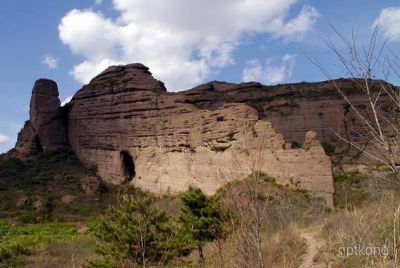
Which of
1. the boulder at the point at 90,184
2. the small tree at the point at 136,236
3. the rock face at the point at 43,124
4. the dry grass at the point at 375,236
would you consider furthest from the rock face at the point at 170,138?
the dry grass at the point at 375,236

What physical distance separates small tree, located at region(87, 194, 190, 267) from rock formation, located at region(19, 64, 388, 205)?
57.2ft

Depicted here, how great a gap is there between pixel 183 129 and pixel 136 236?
3148cm

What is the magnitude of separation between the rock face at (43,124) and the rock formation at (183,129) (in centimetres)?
14

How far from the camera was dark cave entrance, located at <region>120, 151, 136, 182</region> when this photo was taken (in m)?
55.8

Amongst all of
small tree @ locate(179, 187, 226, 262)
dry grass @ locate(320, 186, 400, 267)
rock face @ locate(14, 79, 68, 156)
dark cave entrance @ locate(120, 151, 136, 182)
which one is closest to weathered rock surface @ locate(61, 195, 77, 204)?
dark cave entrance @ locate(120, 151, 136, 182)

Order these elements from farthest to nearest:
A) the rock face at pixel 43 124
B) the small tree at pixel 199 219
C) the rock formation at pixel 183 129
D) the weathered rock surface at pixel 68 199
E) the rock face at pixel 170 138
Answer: the rock face at pixel 43 124, the weathered rock surface at pixel 68 199, the rock formation at pixel 183 129, the rock face at pixel 170 138, the small tree at pixel 199 219

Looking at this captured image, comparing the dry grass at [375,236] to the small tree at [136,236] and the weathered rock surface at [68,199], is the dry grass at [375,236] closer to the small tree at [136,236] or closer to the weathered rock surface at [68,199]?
the small tree at [136,236]

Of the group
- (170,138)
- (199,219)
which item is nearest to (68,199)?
(170,138)

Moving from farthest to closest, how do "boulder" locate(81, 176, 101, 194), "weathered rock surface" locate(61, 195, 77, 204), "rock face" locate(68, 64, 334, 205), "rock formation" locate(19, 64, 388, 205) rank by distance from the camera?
"boulder" locate(81, 176, 101, 194), "weathered rock surface" locate(61, 195, 77, 204), "rock formation" locate(19, 64, 388, 205), "rock face" locate(68, 64, 334, 205)

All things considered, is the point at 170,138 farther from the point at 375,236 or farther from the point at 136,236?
the point at 375,236

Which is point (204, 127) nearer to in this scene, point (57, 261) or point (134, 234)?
point (57, 261)

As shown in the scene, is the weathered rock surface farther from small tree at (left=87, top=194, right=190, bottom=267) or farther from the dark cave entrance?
small tree at (left=87, top=194, right=190, bottom=267)

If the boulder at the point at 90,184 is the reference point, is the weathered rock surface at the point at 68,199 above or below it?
below

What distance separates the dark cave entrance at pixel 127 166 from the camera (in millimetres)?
55781
